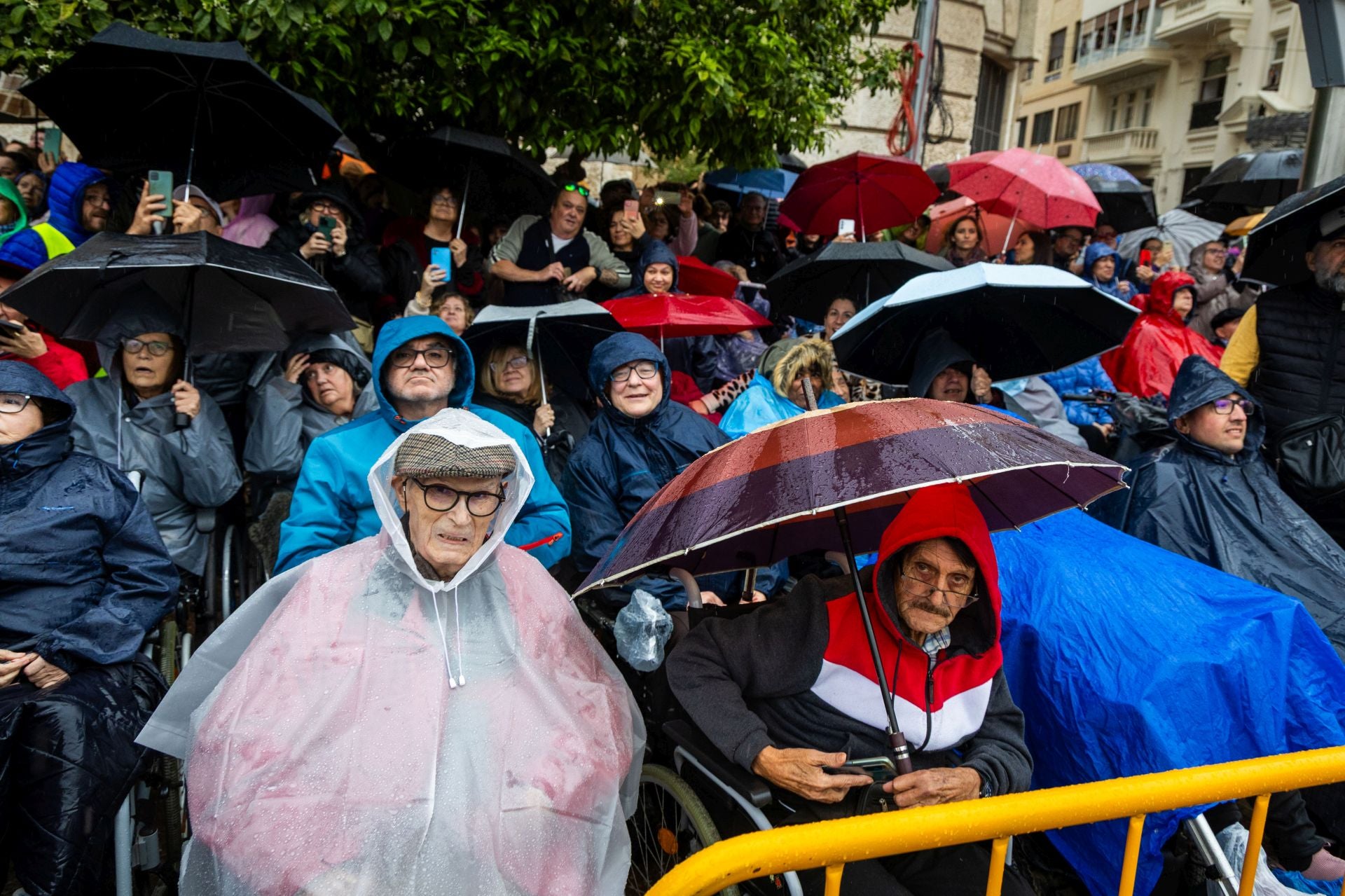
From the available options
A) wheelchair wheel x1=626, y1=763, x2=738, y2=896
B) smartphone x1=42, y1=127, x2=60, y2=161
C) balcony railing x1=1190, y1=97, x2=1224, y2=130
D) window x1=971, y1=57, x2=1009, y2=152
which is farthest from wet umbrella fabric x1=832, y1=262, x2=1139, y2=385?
balcony railing x1=1190, y1=97, x2=1224, y2=130

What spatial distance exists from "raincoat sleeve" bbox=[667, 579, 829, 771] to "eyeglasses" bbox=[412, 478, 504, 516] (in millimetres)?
703

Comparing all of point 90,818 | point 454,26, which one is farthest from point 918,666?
point 454,26

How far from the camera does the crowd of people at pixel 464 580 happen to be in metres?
2.42

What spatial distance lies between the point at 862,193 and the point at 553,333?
13.2 ft

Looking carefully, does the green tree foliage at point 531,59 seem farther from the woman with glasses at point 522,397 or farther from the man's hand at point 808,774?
the man's hand at point 808,774

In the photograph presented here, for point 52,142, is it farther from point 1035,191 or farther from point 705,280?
point 1035,191

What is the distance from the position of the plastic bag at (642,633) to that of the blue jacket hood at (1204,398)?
9.09 ft

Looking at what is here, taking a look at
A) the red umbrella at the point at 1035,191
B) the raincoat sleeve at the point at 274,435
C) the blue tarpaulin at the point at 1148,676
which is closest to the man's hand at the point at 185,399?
the raincoat sleeve at the point at 274,435

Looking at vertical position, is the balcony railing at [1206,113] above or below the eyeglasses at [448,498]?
above

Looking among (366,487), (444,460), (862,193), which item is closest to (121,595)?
(366,487)

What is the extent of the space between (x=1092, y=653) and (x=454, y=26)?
15.3 feet

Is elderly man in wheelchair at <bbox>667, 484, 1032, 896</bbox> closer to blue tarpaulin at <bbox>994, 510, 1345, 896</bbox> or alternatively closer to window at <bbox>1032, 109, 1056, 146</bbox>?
blue tarpaulin at <bbox>994, 510, 1345, 896</bbox>

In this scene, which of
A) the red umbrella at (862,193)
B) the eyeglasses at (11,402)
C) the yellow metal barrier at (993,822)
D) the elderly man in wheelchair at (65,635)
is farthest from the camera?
the red umbrella at (862,193)

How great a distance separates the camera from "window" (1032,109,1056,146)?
1645 inches
